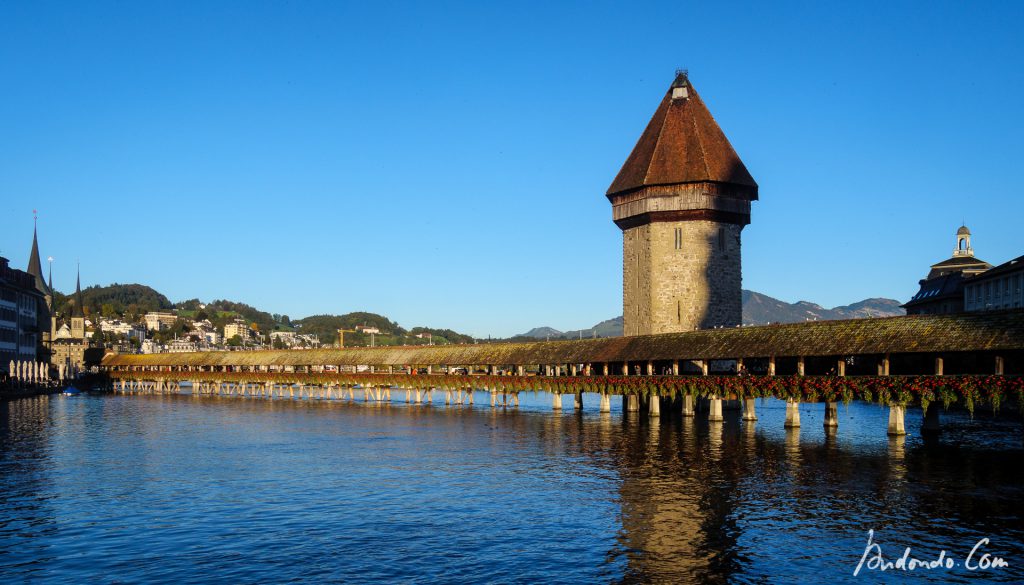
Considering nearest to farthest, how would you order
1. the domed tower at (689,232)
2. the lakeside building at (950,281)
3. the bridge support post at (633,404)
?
1. the bridge support post at (633,404)
2. the domed tower at (689,232)
3. the lakeside building at (950,281)

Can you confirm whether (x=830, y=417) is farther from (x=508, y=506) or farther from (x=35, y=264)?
(x=35, y=264)

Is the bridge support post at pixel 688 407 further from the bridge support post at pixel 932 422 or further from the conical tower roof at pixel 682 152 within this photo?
the conical tower roof at pixel 682 152

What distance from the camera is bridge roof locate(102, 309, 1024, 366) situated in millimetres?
35375

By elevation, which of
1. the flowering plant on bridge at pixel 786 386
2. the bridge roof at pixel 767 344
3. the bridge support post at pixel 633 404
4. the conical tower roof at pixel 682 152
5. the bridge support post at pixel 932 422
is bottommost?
the bridge support post at pixel 633 404

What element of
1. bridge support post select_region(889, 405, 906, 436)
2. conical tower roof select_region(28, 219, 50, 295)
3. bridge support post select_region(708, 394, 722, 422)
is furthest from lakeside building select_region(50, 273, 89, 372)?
bridge support post select_region(889, 405, 906, 436)

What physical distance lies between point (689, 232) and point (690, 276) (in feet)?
10.5

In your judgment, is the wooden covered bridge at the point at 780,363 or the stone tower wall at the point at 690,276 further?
the stone tower wall at the point at 690,276

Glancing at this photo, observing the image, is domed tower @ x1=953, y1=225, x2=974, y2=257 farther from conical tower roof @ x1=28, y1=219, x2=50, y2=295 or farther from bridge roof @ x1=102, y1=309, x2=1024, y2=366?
conical tower roof @ x1=28, y1=219, x2=50, y2=295

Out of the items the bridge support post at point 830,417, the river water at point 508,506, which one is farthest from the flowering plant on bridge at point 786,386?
the river water at point 508,506

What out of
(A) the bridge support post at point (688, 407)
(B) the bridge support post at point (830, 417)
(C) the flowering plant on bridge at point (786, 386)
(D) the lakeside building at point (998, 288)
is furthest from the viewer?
(D) the lakeside building at point (998, 288)

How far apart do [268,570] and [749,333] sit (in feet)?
110

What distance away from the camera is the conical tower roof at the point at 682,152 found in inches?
2601

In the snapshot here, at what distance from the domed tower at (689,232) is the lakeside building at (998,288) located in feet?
58.7

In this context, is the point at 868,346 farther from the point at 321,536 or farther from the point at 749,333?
the point at 321,536
